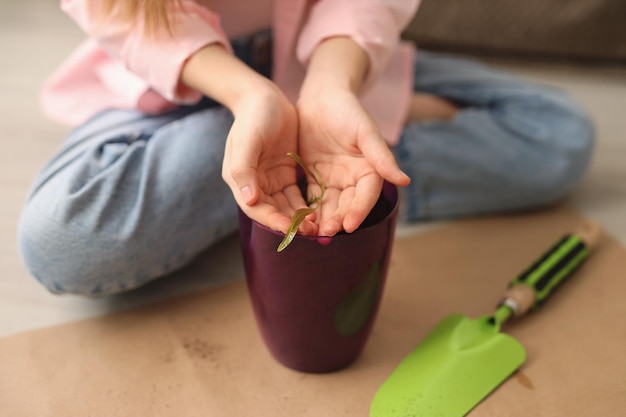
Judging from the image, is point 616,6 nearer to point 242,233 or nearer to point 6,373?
point 242,233

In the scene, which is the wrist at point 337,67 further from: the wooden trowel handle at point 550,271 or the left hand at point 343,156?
the wooden trowel handle at point 550,271

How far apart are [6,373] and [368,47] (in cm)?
57

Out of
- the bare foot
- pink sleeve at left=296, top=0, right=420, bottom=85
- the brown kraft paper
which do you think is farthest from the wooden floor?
pink sleeve at left=296, top=0, right=420, bottom=85

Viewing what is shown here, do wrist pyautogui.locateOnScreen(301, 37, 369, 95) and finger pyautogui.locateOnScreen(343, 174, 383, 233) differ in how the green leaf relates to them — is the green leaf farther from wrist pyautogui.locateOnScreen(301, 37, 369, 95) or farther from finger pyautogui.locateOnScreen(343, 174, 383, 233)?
wrist pyautogui.locateOnScreen(301, 37, 369, 95)

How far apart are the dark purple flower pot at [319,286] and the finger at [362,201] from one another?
0.02m

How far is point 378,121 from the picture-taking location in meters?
1.02

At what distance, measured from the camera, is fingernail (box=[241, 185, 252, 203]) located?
24.1 inches

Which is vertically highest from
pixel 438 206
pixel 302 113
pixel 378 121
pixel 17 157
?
pixel 302 113

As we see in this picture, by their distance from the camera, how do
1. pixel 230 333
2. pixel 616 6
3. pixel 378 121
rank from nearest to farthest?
pixel 230 333
pixel 378 121
pixel 616 6

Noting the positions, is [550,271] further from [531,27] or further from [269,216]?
[531,27]

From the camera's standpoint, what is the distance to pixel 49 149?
3.96 ft

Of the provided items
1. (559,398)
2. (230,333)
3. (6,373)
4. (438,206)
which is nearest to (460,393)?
(559,398)

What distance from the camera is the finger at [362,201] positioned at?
630 mm

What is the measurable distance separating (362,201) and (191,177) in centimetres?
27
